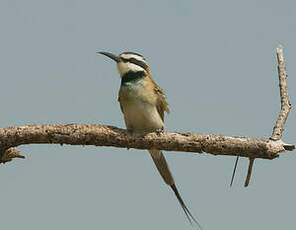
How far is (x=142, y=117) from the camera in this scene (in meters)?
5.00

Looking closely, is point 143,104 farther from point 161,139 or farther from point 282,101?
point 282,101

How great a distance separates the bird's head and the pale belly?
52 cm

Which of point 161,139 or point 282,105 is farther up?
point 282,105

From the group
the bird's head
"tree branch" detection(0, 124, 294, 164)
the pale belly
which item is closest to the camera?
"tree branch" detection(0, 124, 294, 164)

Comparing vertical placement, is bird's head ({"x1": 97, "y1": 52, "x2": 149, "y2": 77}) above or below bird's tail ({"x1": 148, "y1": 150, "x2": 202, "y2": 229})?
above

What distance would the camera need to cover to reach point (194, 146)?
388cm

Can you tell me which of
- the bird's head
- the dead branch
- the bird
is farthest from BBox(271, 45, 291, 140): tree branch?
the bird's head

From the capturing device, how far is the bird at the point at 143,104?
4.99 metres

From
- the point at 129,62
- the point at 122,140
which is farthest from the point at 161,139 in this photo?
the point at 129,62

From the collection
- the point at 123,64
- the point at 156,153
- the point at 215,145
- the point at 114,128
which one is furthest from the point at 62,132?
the point at 123,64

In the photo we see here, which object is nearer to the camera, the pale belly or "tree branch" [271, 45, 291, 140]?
"tree branch" [271, 45, 291, 140]

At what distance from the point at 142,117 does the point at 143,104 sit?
0.50 feet

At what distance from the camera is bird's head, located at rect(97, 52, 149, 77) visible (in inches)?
215

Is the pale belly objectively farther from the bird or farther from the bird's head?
the bird's head
